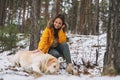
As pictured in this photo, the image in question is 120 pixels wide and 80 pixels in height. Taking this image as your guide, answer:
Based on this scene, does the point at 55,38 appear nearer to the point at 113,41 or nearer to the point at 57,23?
the point at 57,23

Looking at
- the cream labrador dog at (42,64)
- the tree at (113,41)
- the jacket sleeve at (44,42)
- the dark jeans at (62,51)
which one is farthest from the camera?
the dark jeans at (62,51)

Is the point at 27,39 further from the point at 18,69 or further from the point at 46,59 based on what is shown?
the point at 46,59

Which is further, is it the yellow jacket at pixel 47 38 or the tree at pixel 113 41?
the yellow jacket at pixel 47 38

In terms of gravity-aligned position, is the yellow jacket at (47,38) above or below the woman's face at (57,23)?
below

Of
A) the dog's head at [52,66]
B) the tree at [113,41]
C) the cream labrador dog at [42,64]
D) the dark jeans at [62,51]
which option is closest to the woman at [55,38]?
the dark jeans at [62,51]

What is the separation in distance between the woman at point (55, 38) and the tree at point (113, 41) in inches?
53.2

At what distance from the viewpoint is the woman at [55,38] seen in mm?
5821

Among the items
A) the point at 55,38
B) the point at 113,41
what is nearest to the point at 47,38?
the point at 55,38

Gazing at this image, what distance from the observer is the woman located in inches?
229

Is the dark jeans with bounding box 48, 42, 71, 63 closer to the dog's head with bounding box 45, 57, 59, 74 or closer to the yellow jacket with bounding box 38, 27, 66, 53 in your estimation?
the yellow jacket with bounding box 38, 27, 66, 53

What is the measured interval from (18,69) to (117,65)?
194 cm

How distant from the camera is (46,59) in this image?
16.4 ft

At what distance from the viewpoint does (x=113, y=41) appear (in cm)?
466

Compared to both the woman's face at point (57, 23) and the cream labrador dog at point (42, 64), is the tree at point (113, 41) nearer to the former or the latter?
the cream labrador dog at point (42, 64)
